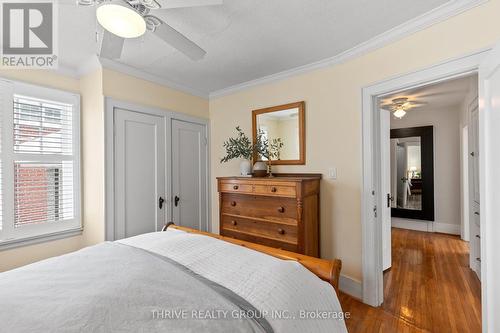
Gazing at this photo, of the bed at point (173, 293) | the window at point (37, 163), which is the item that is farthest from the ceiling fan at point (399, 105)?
the window at point (37, 163)

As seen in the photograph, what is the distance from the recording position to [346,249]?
8.35 feet

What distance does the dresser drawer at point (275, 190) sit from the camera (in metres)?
2.38

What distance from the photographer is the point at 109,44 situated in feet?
5.30

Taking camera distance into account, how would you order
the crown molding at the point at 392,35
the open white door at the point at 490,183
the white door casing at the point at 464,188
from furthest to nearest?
the white door casing at the point at 464,188 < the crown molding at the point at 392,35 < the open white door at the point at 490,183

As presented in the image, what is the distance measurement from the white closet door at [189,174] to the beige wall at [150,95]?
22 centimetres

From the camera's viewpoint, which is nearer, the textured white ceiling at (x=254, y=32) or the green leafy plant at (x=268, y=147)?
the textured white ceiling at (x=254, y=32)

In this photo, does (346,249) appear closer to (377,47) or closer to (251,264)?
(251,264)

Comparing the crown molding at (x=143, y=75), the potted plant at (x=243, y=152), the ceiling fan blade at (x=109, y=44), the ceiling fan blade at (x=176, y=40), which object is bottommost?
the potted plant at (x=243, y=152)

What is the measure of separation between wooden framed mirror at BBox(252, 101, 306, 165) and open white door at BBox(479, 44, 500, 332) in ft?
5.16

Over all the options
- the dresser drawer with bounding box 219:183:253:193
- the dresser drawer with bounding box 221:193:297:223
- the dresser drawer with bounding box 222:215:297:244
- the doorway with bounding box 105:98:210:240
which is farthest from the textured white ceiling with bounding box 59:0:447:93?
the dresser drawer with bounding box 222:215:297:244

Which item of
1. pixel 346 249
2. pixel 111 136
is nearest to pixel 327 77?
pixel 346 249

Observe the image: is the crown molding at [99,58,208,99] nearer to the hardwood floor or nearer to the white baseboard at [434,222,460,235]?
the hardwood floor

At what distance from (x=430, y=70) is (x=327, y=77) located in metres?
0.97

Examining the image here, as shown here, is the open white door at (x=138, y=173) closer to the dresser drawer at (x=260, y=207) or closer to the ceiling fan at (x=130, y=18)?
the dresser drawer at (x=260, y=207)
